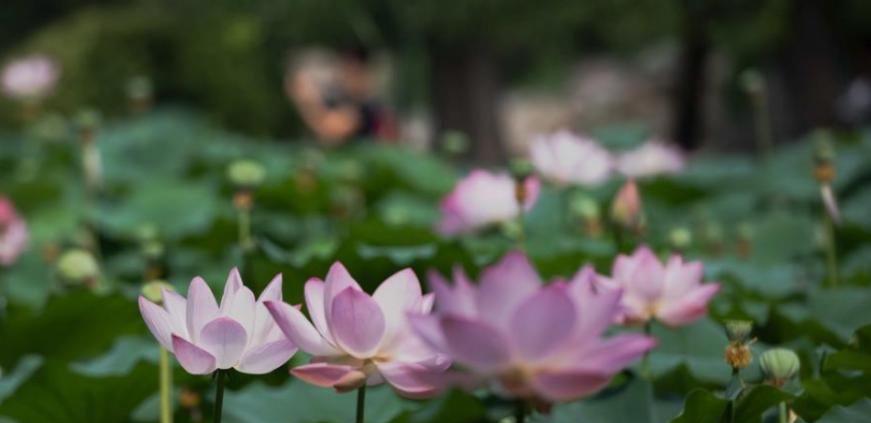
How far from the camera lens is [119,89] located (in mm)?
5230

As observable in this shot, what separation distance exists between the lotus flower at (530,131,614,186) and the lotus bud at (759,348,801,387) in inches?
34.9

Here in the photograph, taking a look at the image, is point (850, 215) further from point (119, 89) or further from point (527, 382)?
point (119, 89)

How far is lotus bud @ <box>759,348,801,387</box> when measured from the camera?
806 mm

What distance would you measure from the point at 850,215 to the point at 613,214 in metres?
0.95

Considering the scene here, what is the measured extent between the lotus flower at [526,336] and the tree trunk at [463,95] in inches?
247

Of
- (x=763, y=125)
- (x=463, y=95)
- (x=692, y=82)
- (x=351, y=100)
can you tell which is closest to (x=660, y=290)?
(x=692, y=82)

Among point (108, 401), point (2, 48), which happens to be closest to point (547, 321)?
point (108, 401)

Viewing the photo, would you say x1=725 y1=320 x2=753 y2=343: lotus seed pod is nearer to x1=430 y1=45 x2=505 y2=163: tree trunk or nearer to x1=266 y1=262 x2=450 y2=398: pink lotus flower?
x1=266 y1=262 x2=450 y2=398: pink lotus flower

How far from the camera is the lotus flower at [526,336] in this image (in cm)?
58

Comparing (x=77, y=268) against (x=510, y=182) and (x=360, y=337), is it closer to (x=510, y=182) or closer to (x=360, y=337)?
(x=510, y=182)

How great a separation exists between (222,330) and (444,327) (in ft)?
0.72

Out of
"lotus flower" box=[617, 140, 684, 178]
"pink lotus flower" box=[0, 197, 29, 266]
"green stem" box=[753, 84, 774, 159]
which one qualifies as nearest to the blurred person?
"green stem" box=[753, 84, 774, 159]

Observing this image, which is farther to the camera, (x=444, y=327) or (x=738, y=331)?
(x=738, y=331)

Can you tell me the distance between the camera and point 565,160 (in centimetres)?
170
